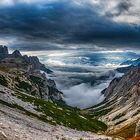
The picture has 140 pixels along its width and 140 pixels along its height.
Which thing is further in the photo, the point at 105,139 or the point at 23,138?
the point at 105,139

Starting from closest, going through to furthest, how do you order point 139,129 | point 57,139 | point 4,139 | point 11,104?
point 4,139 < point 57,139 < point 139,129 < point 11,104

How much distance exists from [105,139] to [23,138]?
34865mm

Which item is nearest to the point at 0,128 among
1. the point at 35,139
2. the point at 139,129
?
the point at 35,139

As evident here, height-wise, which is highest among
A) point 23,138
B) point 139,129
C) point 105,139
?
point 23,138

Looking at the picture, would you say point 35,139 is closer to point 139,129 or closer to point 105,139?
point 105,139

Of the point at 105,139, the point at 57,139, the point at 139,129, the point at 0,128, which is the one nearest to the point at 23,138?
the point at 0,128

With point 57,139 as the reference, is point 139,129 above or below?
below

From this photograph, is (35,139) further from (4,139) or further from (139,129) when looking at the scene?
(139,129)

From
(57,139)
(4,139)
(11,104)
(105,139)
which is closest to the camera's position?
(4,139)

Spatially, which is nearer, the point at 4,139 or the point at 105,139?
the point at 4,139

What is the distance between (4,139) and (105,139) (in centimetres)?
4244

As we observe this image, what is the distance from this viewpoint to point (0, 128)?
206ft

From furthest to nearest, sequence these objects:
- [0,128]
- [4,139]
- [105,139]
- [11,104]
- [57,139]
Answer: [11,104] < [105,139] < [57,139] < [0,128] < [4,139]

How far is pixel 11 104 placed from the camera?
198 m
